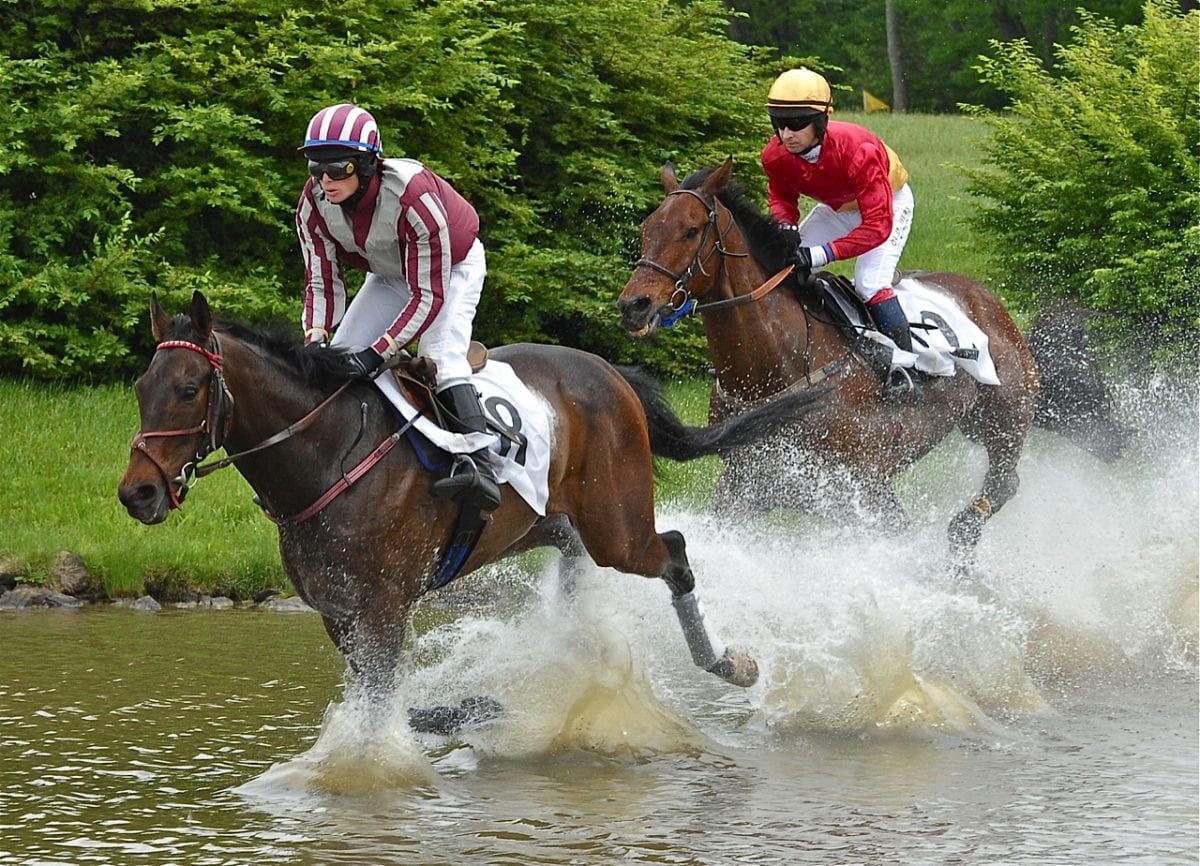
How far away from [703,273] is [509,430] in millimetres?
1839

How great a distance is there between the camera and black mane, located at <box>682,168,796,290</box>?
922 cm

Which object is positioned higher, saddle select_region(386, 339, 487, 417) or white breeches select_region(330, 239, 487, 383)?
white breeches select_region(330, 239, 487, 383)

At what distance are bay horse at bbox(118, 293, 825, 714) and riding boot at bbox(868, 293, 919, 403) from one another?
5.43 ft

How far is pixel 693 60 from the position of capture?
17344 mm

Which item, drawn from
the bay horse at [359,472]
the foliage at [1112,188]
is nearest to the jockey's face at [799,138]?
the bay horse at [359,472]

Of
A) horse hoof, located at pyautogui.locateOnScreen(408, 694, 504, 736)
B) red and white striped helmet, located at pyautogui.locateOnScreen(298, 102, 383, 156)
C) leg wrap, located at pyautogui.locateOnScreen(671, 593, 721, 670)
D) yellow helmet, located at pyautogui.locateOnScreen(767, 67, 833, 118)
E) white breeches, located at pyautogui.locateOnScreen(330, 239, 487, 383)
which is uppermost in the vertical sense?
yellow helmet, located at pyautogui.locateOnScreen(767, 67, 833, 118)

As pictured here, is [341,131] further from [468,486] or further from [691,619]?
[691,619]

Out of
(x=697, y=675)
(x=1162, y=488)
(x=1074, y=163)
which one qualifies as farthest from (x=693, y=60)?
(x=697, y=675)

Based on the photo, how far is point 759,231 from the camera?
9.23 meters

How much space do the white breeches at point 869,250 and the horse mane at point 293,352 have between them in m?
3.41

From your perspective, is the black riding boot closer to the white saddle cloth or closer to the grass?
the grass

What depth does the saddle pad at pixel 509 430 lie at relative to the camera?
7199 mm

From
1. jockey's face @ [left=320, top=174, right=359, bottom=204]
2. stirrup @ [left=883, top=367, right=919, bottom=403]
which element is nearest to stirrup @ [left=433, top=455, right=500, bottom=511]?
jockey's face @ [left=320, top=174, right=359, bottom=204]

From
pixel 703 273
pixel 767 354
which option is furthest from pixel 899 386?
pixel 703 273
